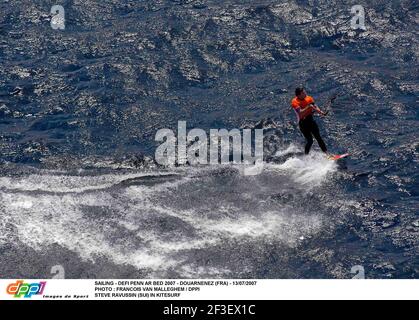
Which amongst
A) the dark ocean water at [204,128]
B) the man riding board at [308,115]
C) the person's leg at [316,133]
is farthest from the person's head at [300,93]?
the dark ocean water at [204,128]

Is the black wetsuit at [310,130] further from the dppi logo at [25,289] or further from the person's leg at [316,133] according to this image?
the dppi logo at [25,289]

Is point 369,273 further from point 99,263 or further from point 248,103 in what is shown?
Answer: point 248,103

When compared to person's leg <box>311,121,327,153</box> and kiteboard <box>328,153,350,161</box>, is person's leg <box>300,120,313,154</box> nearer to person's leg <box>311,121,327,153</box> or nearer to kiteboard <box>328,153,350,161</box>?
person's leg <box>311,121,327,153</box>

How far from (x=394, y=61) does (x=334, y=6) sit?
5227 mm

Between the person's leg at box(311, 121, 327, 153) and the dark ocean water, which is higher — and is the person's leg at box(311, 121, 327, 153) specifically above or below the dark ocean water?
above

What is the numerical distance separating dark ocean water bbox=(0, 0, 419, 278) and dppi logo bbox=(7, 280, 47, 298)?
140 cm

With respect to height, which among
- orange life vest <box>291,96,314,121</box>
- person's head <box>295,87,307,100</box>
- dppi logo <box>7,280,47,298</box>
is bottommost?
dppi logo <box>7,280,47,298</box>

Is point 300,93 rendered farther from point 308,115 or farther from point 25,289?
point 25,289

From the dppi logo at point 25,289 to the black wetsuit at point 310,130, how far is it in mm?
9984

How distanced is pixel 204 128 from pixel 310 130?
409 cm

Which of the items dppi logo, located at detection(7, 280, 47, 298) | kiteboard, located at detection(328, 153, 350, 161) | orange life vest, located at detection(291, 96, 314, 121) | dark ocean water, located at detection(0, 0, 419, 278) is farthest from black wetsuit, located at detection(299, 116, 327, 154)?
dppi logo, located at detection(7, 280, 47, 298)

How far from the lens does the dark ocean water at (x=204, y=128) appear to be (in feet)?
56.9

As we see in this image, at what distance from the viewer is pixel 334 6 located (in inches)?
1195

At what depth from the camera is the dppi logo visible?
49.6 ft
